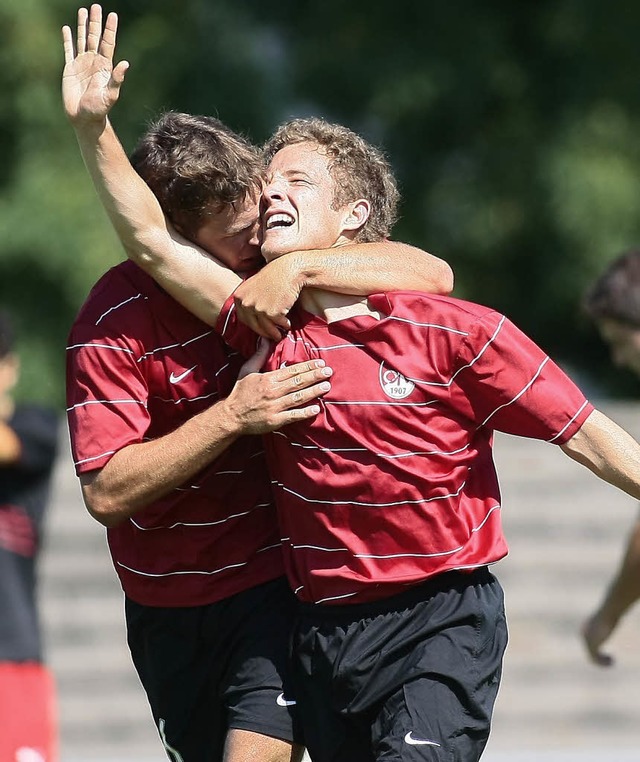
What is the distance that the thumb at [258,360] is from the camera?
2932 mm

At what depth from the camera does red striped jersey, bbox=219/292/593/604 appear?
2.79 m

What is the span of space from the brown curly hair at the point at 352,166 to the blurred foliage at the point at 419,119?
6.50 meters

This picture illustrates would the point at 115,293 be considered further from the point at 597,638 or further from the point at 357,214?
the point at 597,638

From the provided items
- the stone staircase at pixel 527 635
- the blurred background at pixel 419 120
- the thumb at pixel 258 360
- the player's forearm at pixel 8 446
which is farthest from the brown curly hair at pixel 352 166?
the blurred background at pixel 419 120

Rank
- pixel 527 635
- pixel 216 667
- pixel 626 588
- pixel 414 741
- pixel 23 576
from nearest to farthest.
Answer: pixel 414 741 → pixel 216 667 → pixel 626 588 → pixel 23 576 → pixel 527 635

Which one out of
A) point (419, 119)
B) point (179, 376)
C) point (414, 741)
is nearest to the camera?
point (414, 741)

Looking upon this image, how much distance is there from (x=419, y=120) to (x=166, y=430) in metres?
8.66

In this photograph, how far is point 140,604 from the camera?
325 centimetres

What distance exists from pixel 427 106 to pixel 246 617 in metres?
8.75

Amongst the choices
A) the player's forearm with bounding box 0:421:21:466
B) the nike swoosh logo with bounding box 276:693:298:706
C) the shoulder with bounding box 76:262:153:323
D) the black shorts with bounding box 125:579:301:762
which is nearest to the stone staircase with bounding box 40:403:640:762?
the player's forearm with bounding box 0:421:21:466

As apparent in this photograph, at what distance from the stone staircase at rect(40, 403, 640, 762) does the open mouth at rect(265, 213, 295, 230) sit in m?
4.24

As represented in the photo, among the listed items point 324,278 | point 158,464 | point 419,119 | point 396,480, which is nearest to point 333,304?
point 324,278

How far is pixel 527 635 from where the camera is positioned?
719 cm

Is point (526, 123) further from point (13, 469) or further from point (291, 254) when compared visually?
point (291, 254)
